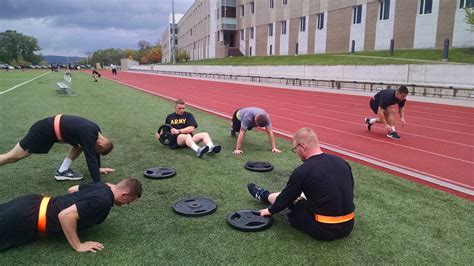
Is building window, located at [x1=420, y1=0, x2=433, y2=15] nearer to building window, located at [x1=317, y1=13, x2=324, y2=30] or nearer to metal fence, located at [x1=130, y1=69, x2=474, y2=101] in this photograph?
building window, located at [x1=317, y1=13, x2=324, y2=30]

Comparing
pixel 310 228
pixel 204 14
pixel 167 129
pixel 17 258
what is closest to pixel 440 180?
pixel 310 228

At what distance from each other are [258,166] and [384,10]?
35.3 metres

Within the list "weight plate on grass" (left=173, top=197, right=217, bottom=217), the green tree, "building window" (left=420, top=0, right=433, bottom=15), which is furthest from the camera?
the green tree

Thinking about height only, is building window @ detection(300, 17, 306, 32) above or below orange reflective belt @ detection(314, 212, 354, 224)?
above

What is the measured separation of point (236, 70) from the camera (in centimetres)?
3844

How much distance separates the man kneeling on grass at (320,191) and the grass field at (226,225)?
0.64ft

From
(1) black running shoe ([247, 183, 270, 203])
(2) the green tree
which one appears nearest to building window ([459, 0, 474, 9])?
(1) black running shoe ([247, 183, 270, 203])

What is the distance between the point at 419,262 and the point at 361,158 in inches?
153

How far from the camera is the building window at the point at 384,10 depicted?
3569 cm

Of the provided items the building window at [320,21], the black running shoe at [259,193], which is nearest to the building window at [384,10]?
the building window at [320,21]

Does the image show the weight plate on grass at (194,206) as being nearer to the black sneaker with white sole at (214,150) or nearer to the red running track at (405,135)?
the black sneaker with white sole at (214,150)

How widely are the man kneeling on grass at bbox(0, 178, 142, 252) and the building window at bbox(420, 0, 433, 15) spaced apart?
35221mm

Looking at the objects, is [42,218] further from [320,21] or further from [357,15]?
[320,21]

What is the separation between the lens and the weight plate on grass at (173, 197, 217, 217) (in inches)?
172
